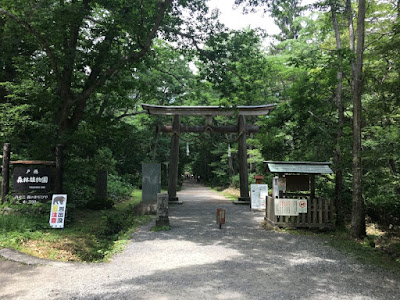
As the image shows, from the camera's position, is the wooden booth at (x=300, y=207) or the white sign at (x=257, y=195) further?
the white sign at (x=257, y=195)

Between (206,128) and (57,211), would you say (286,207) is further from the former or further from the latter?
(206,128)

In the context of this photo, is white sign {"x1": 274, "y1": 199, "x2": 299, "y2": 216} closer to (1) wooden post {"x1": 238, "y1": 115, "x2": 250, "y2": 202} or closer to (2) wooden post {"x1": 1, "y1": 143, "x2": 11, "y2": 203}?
(1) wooden post {"x1": 238, "y1": 115, "x2": 250, "y2": 202}

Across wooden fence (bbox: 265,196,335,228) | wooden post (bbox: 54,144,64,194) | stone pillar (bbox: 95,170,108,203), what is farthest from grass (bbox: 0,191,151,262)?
wooden fence (bbox: 265,196,335,228)

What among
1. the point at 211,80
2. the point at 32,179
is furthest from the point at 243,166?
the point at 32,179

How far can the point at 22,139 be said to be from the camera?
11.8 metres

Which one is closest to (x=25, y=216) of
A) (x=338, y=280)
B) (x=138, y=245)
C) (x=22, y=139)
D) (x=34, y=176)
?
(x=34, y=176)

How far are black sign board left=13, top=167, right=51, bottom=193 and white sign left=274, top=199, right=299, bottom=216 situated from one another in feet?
24.4

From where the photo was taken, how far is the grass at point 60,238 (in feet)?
22.1

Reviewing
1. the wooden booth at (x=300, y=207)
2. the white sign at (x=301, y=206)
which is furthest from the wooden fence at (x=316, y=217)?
the white sign at (x=301, y=206)

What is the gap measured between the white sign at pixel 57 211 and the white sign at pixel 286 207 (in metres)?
6.67

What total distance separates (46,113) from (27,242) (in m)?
6.17

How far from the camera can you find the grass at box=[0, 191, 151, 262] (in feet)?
22.1

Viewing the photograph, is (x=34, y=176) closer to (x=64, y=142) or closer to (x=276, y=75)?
(x=64, y=142)

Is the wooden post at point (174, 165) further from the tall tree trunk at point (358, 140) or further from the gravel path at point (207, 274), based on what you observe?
the tall tree trunk at point (358, 140)
